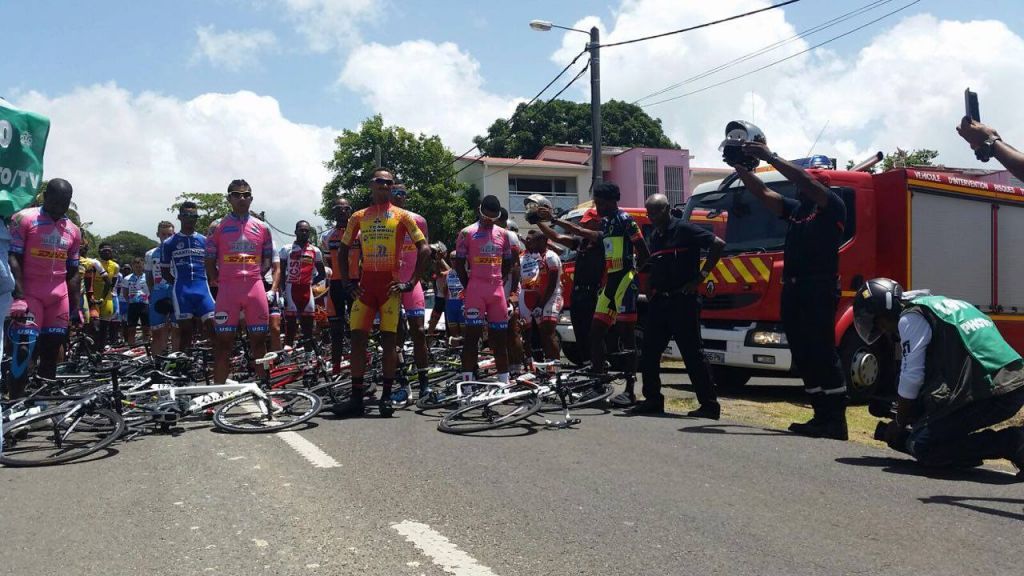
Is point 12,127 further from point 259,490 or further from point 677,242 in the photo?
point 677,242

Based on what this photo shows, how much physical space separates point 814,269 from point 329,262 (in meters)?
6.53

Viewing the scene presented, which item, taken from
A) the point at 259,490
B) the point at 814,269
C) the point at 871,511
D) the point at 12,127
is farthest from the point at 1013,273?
the point at 12,127

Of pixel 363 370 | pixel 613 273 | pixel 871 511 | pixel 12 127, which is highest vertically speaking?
pixel 12 127

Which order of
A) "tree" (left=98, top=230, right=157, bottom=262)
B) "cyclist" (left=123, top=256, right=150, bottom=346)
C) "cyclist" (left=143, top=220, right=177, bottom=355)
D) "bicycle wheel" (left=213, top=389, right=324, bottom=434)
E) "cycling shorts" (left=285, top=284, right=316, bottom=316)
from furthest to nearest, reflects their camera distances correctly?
"tree" (left=98, top=230, right=157, bottom=262), "cyclist" (left=123, top=256, right=150, bottom=346), "cyclist" (left=143, top=220, right=177, bottom=355), "cycling shorts" (left=285, top=284, right=316, bottom=316), "bicycle wheel" (left=213, top=389, right=324, bottom=434)

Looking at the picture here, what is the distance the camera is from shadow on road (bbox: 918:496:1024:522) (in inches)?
Answer: 176

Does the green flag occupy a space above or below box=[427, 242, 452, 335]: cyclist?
above

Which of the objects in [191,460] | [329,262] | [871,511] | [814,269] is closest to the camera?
[871,511]

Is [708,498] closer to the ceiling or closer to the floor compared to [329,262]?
closer to the floor

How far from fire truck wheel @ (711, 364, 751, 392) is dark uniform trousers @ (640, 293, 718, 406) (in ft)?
11.5

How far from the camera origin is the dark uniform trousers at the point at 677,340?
7.70 m

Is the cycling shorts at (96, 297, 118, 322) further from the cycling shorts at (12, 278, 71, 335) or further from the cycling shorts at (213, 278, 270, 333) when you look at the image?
the cycling shorts at (213, 278, 270, 333)

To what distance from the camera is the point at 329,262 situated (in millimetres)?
11281

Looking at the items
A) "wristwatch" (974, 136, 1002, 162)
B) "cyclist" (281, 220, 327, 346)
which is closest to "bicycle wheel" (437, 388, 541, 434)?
"wristwatch" (974, 136, 1002, 162)

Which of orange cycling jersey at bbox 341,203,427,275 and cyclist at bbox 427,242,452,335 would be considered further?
cyclist at bbox 427,242,452,335
